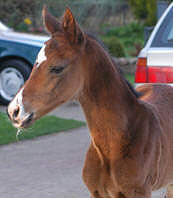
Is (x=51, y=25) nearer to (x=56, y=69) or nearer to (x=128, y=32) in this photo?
(x=56, y=69)

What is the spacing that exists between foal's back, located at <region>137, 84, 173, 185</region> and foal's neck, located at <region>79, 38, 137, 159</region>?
44cm

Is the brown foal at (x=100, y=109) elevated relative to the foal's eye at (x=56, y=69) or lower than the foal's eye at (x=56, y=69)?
lower

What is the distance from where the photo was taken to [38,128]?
8.55 metres

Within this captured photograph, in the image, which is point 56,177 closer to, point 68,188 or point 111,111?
point 68,188

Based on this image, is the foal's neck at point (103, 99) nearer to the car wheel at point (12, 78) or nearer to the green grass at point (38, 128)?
the green grass at point (38, 128)

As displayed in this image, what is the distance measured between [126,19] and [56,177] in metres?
Result: 23.7

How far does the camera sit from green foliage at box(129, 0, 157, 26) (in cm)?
2523

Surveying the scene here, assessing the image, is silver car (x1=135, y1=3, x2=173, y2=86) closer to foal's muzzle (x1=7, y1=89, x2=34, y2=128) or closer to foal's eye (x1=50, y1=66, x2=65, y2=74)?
foal's eye (x1=50, y1=66, x2=65, y2=74)

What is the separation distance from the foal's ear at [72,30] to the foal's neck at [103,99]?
0.12m

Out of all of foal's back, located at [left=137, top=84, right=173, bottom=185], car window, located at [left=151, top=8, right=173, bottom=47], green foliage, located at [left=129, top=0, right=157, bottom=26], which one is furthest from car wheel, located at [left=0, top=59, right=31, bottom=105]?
green foliage, located at [left=129, top=0, right=157, bottom=26]

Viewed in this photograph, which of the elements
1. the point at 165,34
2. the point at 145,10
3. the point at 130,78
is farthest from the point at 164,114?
the point at 145,10

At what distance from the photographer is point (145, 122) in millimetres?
3816

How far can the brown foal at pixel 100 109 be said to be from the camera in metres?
3.33

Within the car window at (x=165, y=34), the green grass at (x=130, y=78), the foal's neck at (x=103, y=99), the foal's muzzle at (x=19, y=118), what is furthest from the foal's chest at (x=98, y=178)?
the green grass at (x=130, y=78)
